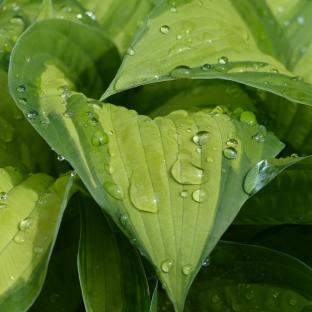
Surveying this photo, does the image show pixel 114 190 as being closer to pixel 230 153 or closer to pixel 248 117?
pixel 230 153

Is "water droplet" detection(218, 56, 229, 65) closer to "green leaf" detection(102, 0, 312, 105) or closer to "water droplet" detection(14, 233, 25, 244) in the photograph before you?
"green leaf" detection(102, 0, 312, 105)

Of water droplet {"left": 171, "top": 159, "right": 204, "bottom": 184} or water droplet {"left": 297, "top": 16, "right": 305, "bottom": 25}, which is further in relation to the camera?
water droplet {"left": 297, "top": 16, "right": 305, "bottom": 25}

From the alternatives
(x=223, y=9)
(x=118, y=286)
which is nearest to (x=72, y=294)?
(x=118, y=286)

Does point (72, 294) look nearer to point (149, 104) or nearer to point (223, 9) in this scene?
point (149, 104)

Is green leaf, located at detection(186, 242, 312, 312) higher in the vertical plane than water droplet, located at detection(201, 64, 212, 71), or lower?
lower

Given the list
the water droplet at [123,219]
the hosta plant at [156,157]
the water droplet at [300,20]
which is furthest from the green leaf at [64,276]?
the water droplet at [300,20]

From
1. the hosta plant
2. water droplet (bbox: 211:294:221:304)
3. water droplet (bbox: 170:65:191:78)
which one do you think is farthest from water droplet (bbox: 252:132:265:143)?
water droplet (bbox: 211:294:221:304)
